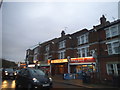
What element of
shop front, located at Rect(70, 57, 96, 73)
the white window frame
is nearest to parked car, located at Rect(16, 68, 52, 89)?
shop front, located at Rect(70, 57, 96, 73)

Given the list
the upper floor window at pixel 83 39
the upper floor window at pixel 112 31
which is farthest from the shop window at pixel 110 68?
the upper floor window at pixel 83 39

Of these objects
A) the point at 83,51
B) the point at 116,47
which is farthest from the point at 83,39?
the point at 116,47

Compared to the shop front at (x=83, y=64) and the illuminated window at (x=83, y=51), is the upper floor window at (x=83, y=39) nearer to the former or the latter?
the illuminated window at (x=83, y=51)

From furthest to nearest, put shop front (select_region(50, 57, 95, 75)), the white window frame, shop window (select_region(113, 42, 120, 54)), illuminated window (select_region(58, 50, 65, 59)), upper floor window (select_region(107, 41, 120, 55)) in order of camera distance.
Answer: the white window frame, illuminated window (select_region(58, 50, 65, 59)), shop front (select_region(50, 57, 95, 75)), upper floor window (select_region(107, 41, 120, 55)), shop window (select_region(113, 42, 120, 54))

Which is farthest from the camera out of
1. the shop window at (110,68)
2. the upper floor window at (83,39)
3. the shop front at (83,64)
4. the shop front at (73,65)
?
the upper floor window at (83,39)

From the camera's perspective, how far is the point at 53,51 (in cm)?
3347

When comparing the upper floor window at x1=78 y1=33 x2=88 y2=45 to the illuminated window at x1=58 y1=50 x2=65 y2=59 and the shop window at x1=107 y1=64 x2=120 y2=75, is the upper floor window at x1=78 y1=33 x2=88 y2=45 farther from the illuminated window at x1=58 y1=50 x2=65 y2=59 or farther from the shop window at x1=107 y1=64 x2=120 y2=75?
the shop window at x1=107 y1=64 x2=120 y2=75

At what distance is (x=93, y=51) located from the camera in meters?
22.4

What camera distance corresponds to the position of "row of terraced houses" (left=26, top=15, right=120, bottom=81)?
19266 millimetres

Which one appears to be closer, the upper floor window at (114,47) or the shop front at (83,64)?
the upper floor window at (114,47)

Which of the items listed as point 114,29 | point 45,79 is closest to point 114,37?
point 114,29

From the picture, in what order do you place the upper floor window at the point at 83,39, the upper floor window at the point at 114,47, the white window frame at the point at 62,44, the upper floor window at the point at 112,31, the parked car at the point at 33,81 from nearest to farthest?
the parked car at the point at 33,81, the upper floor window at the point at 114,47, the upper floor window at the point at 112,31, the upper floor window at the point at 83,39, the white window frame at the point at 62,44

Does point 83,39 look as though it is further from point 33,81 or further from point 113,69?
point 33,81

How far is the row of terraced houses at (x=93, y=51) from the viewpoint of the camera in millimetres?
19266
